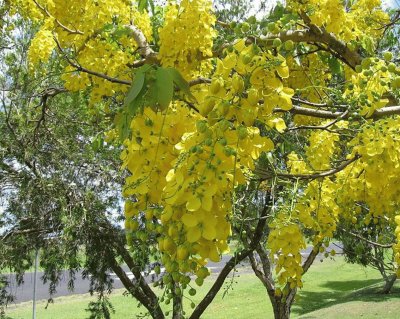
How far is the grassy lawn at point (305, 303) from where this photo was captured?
10.2 m

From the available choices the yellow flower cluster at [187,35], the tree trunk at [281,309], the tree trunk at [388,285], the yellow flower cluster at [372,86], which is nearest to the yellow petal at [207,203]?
the yellow flower cluster at [372,86]

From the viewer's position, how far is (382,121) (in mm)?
2109

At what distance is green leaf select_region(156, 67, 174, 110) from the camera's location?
104cm

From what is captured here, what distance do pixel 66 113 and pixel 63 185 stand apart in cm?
89

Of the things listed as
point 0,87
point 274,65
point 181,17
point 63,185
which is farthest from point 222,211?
point 0,87

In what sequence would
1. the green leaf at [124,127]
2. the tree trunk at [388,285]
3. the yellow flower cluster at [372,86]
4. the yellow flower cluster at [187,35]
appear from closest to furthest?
the green leaf at [124,127]
the yellow flower cluster at [372,86]
the yellow flower cluster at [187,35]
the tree trunk at [388,285]

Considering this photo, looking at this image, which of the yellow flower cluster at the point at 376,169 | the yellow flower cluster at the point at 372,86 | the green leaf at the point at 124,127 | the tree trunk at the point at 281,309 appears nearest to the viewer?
the green leaf at the point at 124,127

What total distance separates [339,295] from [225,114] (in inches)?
591

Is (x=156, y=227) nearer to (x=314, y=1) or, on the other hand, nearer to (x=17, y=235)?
(x=314, y=1)

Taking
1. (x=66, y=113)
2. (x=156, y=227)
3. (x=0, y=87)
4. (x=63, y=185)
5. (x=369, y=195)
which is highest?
(x=0, y=87)

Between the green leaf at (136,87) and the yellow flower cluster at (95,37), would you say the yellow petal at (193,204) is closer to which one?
the green leaf at (136,87)

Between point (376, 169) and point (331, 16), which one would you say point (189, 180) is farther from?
point (331, 16)

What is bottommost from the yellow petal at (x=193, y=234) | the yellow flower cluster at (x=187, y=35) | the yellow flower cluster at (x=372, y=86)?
the yellow petal at (x=193, y=234)

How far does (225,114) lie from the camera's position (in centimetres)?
109
